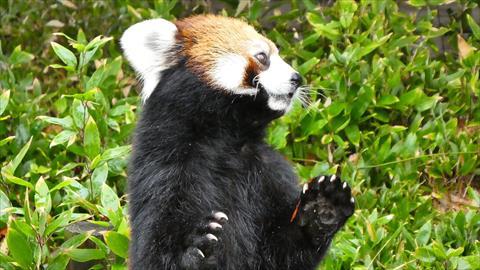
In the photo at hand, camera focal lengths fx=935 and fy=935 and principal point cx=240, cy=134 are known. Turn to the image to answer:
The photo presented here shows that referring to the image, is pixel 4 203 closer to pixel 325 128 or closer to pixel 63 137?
pixel 63 137

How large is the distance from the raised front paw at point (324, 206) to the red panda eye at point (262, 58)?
2.15ft

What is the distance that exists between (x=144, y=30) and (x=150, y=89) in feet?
1.04

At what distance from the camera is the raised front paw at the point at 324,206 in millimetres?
4312

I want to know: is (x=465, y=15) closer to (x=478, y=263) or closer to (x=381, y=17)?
(x=381, y=17)

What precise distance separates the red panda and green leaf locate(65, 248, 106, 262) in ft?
2.59

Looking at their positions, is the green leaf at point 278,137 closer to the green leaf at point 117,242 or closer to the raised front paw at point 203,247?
the green leaf at point 117,242

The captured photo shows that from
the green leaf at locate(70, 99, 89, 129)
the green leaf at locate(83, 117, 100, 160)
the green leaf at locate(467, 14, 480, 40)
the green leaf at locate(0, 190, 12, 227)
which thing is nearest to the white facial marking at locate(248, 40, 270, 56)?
the green leaf at locate(83, 117, 100, 160)

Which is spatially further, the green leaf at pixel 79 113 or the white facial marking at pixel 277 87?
the green leaf at pixel 79 113

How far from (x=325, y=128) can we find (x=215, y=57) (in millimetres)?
2031

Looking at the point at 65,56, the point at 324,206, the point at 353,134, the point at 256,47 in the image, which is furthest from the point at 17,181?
the point at 353,134

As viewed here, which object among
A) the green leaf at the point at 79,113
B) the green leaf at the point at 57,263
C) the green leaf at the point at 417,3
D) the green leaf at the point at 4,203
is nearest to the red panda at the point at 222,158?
the green leaf at the point at 57,263

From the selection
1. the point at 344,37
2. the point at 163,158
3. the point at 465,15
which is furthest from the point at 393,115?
the point at 163,158

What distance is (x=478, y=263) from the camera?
517 cm

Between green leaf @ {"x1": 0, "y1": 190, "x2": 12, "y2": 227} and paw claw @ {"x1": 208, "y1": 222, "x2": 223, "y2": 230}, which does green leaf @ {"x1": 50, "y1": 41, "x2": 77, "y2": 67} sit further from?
paw claw @ {"x1": 208, "y1": 222, "x2": 223, "y2": 230}
